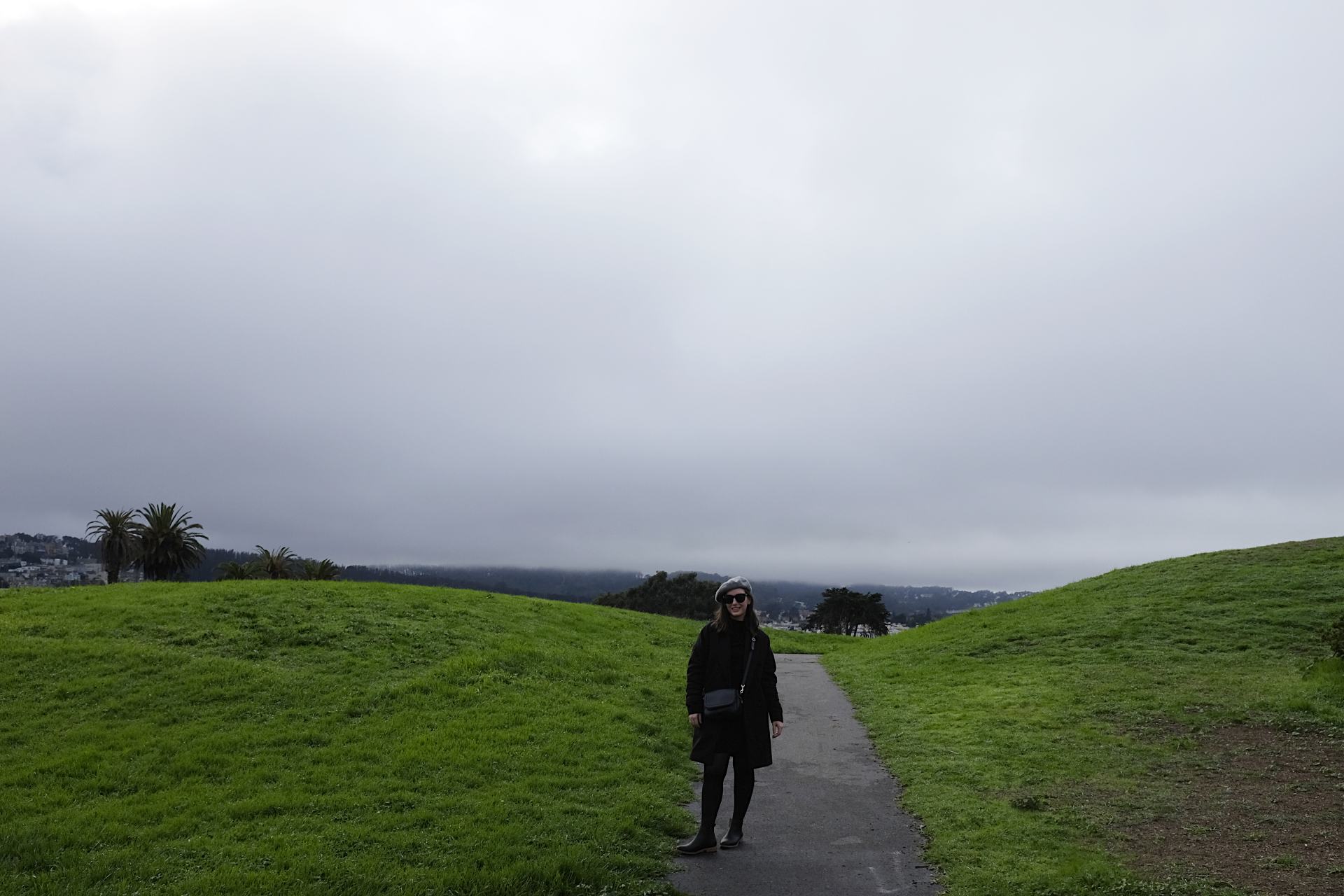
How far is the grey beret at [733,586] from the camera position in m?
8.36

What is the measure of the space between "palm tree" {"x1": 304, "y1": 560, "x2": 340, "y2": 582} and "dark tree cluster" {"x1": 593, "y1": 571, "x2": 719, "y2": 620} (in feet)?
84.5

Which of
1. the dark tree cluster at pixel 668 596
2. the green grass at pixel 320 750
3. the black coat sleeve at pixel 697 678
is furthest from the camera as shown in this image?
the dark tree cluster at pixel 668 596

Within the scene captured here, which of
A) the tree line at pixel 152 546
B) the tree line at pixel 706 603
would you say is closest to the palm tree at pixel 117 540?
the tree line at pixel 152 546

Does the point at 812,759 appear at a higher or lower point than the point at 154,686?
lower

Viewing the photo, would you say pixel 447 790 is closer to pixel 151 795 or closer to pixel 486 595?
pixel 151 795

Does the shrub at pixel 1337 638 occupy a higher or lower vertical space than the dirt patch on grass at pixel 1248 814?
higher

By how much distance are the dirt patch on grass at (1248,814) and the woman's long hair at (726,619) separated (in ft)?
14.6

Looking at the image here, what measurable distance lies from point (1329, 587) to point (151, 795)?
3009 cm

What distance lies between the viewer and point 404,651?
18.0 m

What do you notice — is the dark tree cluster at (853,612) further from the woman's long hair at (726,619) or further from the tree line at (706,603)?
the woman's long hair at (726,619)

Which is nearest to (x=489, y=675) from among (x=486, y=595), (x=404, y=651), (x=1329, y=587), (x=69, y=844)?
(x=404, y=651)

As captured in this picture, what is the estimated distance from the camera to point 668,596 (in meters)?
82.4

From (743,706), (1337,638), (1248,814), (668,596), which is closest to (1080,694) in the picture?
(1337,638)

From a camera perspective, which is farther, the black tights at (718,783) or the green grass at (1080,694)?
the green grass at (1080,694)
